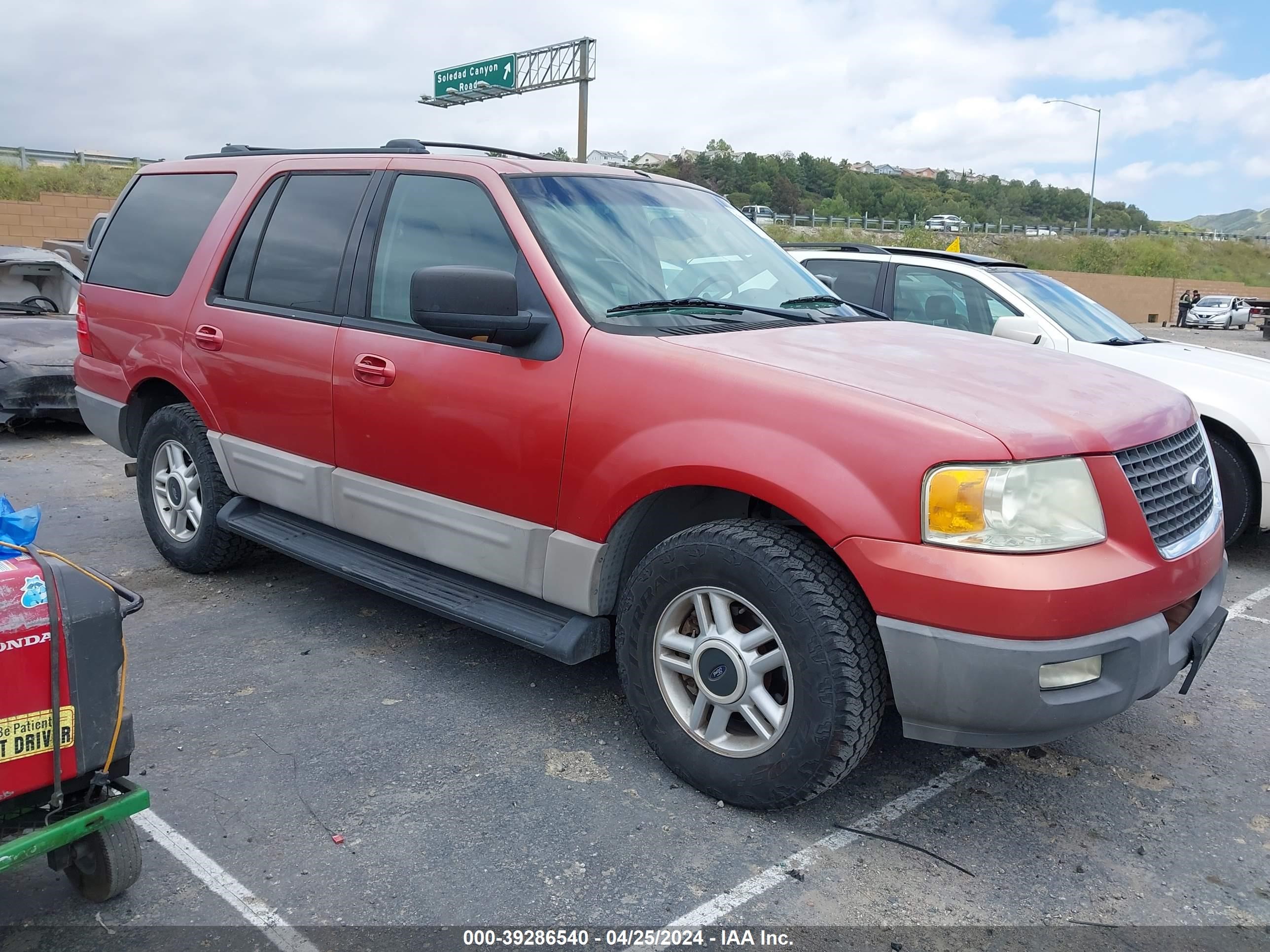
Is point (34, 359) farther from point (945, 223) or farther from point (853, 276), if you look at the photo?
point (945, 223)

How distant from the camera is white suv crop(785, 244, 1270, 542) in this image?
18.6 feet

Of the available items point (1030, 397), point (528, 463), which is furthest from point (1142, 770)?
point (528, 463)

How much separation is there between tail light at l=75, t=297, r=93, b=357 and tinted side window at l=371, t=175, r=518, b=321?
2369 millimetres

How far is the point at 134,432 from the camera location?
5.32 metres

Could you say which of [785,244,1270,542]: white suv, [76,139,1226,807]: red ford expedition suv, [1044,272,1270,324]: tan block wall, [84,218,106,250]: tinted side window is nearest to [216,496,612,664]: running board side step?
[76,139,1226,807]: red ford expedition suv

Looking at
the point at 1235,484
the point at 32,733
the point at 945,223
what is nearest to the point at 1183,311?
the point at 945,223

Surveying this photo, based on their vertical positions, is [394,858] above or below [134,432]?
below

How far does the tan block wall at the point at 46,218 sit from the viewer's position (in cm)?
2595

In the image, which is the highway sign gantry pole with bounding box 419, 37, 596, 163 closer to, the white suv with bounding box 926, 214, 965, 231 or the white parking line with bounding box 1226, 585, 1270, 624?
the white parking line with bounding box 1226, 585, 1270, 624

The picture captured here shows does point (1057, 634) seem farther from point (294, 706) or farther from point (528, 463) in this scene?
point (294, 706)

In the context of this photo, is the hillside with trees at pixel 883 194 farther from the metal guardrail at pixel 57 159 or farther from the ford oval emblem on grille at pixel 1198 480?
the ford oval emblem on grille at pixel 1198 480

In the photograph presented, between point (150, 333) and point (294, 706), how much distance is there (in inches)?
88.6

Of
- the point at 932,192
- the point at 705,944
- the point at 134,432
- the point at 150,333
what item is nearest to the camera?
the point at 705,944

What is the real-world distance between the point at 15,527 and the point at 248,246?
8.30 feet
